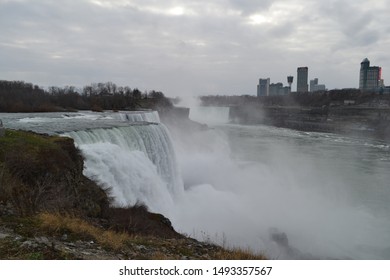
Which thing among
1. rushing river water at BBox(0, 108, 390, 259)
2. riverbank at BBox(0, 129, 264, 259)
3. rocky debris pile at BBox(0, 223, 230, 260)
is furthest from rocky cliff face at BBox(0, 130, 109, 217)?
rushing river water at BBox(0, 108, 390, 259)

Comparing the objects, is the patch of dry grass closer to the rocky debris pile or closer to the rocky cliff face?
the rocky debris pile

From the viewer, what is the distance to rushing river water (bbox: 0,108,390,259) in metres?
11.8

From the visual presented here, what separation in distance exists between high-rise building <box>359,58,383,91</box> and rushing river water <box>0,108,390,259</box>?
10336 cm

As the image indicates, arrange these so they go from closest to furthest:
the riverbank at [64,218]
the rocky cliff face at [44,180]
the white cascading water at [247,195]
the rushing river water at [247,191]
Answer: the riverbank at [64,218] < the rocky cliff face at [44,180] < the white cascading water at [247,195] < the rushing river water at [247,191]

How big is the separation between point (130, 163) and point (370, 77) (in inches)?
5177

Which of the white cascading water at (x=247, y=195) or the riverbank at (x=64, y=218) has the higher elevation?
the riverbank at (x=64, y=218)

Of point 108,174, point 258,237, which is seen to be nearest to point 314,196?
point 258,237

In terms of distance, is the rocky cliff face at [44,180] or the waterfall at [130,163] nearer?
the rocky cliff face at [44,180]

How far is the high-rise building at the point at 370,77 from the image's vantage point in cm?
11638

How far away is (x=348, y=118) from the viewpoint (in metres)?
67.4

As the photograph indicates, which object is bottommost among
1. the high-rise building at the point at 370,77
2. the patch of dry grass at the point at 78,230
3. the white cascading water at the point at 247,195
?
the white cascading water at the point at 247,195

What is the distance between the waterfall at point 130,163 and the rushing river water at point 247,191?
4cm

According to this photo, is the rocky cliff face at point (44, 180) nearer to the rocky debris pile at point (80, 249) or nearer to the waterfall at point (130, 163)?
the waterfall at point (130, 163)

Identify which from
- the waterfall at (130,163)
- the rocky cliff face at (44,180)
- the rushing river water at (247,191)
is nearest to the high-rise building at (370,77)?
the rushing river water at (247,191)
